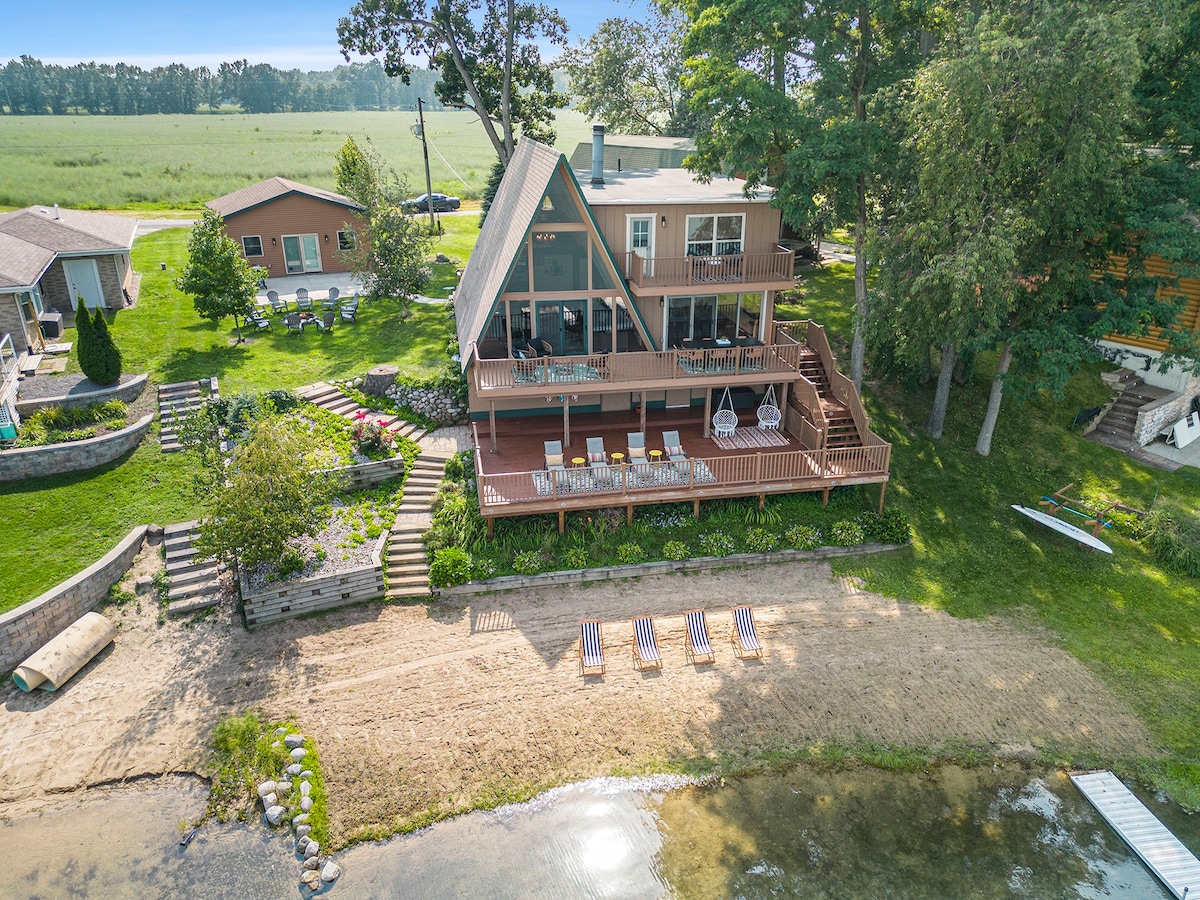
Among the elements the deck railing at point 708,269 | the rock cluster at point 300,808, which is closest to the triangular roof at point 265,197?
the deck railing at point 708,269

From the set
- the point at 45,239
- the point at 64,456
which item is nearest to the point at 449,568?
the point at 64,456

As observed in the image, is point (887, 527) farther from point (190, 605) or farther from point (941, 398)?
point (190, 605)

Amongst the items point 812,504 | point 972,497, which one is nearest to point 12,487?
point 812,504

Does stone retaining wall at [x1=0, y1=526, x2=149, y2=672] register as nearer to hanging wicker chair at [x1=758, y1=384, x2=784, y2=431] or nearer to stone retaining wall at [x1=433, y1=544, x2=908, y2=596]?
stone retaining wall at [x1=433, y1=544, x2=908, y2=596]

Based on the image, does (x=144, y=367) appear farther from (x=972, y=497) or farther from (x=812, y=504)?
(x=972, y=497)

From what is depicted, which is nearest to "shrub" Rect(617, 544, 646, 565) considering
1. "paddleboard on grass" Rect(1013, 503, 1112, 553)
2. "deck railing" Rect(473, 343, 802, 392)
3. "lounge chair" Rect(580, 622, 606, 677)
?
"lounge chair" Rect(580, 622, 606, 677)

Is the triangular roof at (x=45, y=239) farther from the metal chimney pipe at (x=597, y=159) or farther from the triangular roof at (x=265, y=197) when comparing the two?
the metal chimney pipe at (x=597, y=159)
